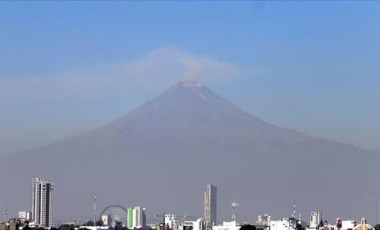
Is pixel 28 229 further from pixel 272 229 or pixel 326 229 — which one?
pixel 272 229

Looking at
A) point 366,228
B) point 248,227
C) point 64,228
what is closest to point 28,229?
point 248,227

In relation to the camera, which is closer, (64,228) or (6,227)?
(6,227)

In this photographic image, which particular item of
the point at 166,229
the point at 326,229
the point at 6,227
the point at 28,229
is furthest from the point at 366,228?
the point at 166,229

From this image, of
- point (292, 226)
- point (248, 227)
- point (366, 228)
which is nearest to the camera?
point (366, 228)

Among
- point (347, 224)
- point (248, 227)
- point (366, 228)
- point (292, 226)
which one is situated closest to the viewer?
point (366, 228)

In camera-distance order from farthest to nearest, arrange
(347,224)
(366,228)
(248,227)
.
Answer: (347,224) < (248,227) < (366,228)

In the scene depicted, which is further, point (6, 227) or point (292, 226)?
point (292, 226)

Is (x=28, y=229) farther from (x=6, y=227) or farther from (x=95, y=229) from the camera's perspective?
(x=95, y=229)

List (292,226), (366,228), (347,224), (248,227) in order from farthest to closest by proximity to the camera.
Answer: (292,226)
(347,224)
(248,227)
(366,228)
